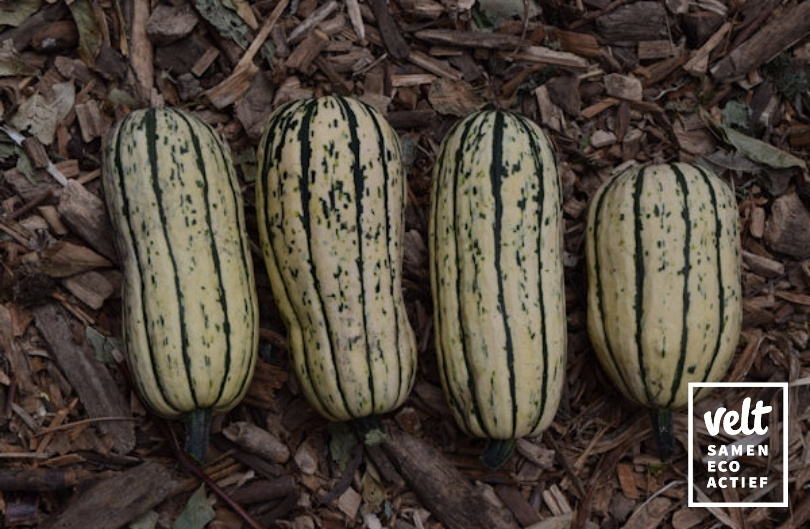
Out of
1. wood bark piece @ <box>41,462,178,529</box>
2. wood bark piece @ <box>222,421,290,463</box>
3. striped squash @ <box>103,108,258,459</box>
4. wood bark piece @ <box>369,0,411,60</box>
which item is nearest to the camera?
striped squash @ <box>103,108,258,459</box>

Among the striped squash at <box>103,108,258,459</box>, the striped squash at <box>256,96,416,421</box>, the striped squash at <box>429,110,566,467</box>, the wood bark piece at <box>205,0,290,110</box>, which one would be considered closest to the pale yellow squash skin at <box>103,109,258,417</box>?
the striped squash at <box>103,108,258,459</box>

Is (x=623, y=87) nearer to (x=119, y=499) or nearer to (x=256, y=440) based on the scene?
(x=256, y=440)

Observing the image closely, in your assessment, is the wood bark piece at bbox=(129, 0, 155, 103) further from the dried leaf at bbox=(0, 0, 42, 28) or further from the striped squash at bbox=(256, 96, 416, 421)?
the striped squash at bbox=(256, 96, 416, 421)

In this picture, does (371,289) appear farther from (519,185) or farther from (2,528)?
(2,528)

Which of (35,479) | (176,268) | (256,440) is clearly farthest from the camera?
(256,440)

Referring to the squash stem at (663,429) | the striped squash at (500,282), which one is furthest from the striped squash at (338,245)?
the squash stem at (663,429)

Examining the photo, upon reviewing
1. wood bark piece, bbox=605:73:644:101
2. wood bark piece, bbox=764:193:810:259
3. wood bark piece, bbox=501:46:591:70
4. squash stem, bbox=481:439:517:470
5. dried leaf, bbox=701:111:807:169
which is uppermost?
wood bark piece, bbox=501:46:591:70

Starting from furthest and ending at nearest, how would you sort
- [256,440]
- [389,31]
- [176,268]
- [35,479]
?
1. [389,31]
2. [256,440]
3. [35,479]
4. [176,268]

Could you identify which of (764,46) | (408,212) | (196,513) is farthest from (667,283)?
(196,513)
